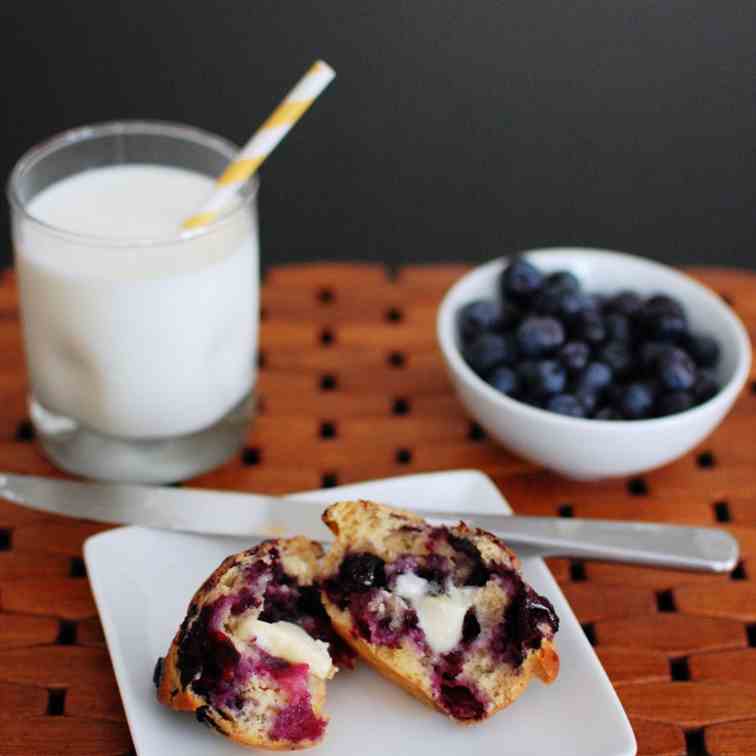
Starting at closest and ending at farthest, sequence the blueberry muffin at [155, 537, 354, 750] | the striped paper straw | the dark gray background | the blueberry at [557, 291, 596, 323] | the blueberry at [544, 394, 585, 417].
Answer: the blueberry muffin at [155, 537, 354, 750], the striped paper straw, the blueberry at [544, 394, 585, 417], the blueberry at [557, 291, 596, 323], the dark gray background

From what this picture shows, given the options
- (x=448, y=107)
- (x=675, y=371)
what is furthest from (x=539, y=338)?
(x=448, y=107)

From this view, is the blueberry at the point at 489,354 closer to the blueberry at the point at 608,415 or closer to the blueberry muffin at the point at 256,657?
the blueberry at the point at 608,415

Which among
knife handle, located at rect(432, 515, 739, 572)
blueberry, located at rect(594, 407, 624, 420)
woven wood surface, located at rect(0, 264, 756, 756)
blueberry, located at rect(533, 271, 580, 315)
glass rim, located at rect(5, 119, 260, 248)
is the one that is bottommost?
woven wood surface, located at rect(0, 264, 756, 756)

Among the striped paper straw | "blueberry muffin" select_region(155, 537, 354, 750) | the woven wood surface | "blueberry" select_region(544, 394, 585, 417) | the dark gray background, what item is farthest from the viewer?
the dark gray background

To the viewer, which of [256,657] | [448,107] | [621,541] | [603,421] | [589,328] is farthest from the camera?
[448,107]

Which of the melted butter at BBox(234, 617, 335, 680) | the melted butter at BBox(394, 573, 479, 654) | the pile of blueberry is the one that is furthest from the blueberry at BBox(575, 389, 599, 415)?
the melted butter at BBox(234, 617, 335, 680)

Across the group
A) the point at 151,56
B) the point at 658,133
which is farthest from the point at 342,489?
the point at 658,133

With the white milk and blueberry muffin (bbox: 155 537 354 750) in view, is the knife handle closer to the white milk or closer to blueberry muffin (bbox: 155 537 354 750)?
blueberry muffin (bbox: 155 537 354 750)

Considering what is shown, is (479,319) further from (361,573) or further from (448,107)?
(448,107)
